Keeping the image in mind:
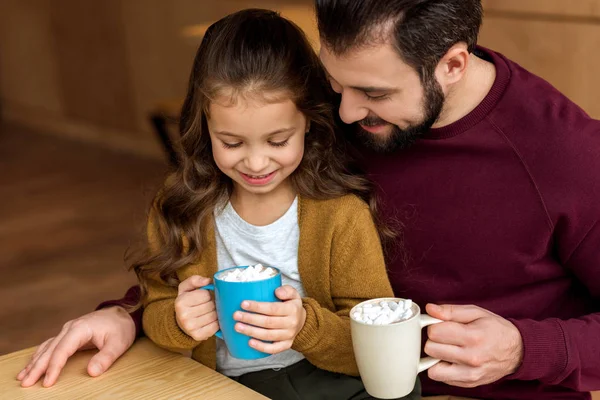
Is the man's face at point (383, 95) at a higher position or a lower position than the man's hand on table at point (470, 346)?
higher

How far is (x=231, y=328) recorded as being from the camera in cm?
126

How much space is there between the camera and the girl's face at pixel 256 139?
143 cm

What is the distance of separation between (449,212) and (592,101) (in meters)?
1.48

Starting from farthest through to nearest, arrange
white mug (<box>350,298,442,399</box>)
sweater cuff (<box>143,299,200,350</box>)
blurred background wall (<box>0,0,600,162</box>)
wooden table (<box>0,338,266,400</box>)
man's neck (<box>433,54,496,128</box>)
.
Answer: blurred background wall (<box>0,0,600,162</box>) < man's neck (<box>433,54,496,128</box>) < sweater cuff (<box>143,299,200,350</box>) < wooden table (<box>0,338,266,400</box>) < white mug (<box>350,298,442,399</box>)

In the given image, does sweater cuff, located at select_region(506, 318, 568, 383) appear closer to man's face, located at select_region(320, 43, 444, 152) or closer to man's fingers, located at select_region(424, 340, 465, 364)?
man's fingers, located at select_region(424, 340, 465, 364)

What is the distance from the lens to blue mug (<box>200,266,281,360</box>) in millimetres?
1227

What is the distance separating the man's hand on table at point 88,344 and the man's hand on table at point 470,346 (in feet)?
1.59

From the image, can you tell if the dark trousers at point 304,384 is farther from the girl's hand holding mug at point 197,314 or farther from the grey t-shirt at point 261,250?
the girl's hand holding mug at point 197,314

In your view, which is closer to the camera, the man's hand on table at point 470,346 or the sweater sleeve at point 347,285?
the man's hand on table at point 470,346

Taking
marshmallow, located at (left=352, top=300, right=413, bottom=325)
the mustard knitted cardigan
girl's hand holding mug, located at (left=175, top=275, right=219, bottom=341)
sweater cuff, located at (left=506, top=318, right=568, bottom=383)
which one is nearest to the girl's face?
the mustard knitted cardigan

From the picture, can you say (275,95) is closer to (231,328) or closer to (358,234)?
(358,234)

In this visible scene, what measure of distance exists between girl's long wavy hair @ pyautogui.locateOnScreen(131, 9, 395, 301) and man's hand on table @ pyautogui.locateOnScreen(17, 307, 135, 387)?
10 centimetres

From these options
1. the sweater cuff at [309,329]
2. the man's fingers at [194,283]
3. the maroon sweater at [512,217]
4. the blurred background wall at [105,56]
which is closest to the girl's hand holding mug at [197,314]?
the man's fingers at [194,283]

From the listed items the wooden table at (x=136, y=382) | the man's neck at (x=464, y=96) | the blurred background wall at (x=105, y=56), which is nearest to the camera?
the wooden table at (x=136, y=382)
